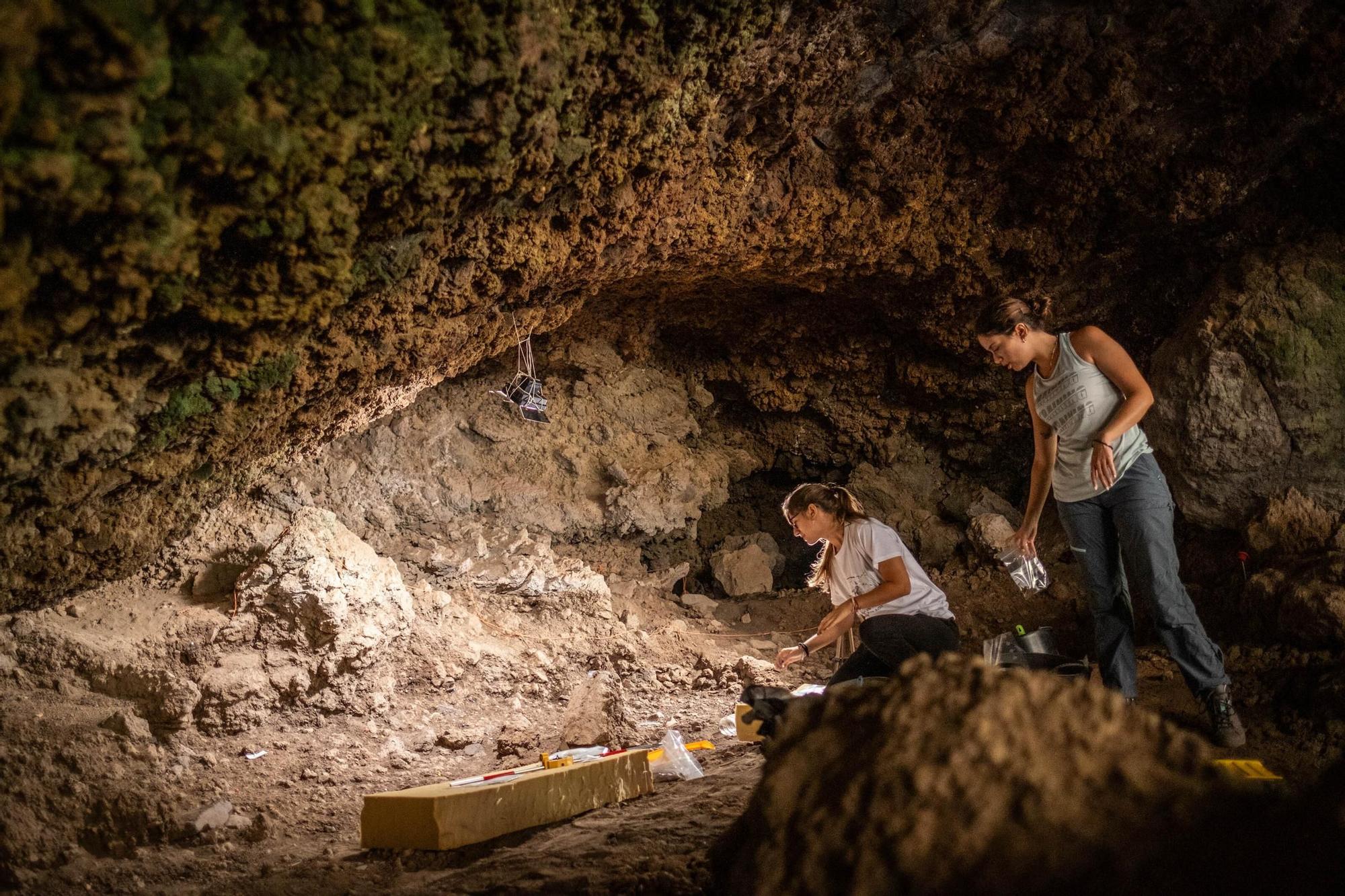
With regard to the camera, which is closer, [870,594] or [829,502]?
[870,594]

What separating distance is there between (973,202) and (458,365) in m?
2.68

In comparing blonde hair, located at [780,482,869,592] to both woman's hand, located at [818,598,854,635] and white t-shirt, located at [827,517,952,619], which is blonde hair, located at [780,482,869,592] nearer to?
white t-shirt, located at [827,517,952,619]

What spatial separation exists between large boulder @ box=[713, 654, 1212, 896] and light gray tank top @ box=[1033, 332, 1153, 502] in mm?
1785

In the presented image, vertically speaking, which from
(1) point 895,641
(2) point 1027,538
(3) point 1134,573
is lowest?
(1) point 895,641

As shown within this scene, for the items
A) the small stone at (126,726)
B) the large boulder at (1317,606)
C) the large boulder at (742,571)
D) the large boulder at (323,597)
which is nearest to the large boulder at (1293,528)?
the large boulder at (1317,606)

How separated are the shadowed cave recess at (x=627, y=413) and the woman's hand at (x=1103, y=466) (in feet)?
3.12

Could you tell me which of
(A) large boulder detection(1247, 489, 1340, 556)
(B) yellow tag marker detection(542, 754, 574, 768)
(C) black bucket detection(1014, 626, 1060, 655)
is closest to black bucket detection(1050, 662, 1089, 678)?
(C) black bucket detection(1014, 626, 1060, 655)

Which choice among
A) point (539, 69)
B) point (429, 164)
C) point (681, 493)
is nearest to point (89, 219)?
point (429, 164)

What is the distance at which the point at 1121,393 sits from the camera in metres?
3.00

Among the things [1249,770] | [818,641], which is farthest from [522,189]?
[1249,770]

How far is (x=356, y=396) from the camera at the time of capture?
3.32m

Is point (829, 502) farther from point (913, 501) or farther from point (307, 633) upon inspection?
point (913, 501)

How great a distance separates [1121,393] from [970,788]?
220 centimetres

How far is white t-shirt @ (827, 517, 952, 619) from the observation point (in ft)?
11.3
